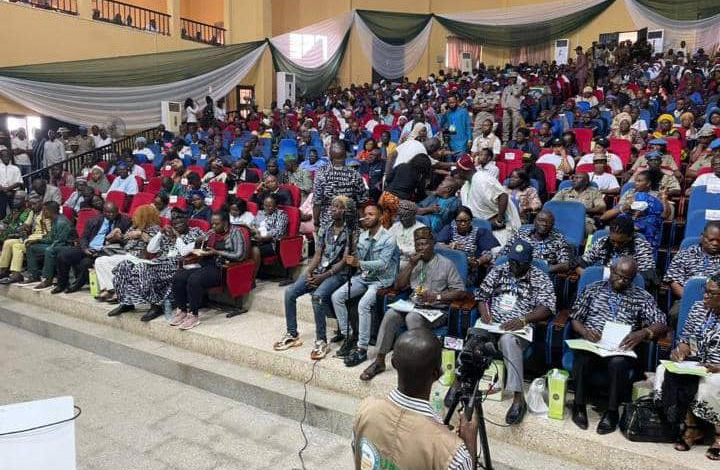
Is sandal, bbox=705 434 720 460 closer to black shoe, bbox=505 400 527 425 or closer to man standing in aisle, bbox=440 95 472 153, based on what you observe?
black shoe, bbox=505 400 527 425

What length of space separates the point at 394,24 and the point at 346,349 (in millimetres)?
14379

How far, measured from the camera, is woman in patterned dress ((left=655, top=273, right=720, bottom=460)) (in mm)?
2977

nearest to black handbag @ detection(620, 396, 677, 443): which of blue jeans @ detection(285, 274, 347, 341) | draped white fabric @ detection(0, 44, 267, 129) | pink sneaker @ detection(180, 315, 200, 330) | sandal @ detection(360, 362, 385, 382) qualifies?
sandal @ detection(360, 362, 385, 382)

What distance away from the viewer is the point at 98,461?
3.46 m

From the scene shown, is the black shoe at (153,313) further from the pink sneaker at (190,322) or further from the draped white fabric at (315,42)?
the draped white fabric at (315,42)

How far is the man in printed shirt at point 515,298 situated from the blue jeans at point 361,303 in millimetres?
806

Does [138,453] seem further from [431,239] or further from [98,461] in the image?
[431,239]

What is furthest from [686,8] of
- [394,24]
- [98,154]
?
[98,154]

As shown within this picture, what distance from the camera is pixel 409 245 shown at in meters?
4.78

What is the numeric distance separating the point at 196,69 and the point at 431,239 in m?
11.0

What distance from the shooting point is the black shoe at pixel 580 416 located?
3.31 meters

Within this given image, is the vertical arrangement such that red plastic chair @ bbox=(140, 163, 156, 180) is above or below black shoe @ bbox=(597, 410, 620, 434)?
above

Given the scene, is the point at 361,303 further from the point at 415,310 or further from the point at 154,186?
the point at 154,186

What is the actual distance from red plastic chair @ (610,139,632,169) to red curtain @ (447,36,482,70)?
1240 centimetres
